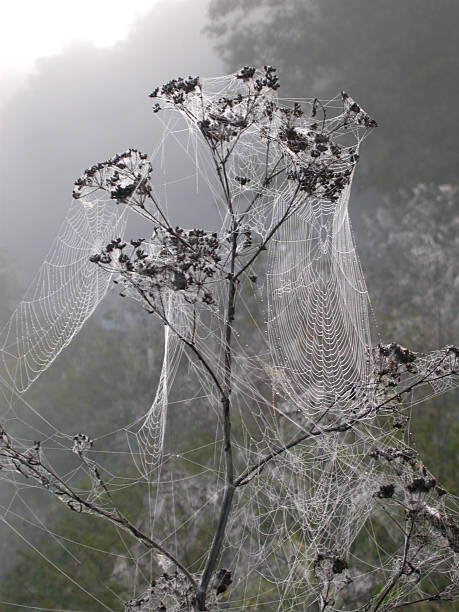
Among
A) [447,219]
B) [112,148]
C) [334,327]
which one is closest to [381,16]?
[112,148]

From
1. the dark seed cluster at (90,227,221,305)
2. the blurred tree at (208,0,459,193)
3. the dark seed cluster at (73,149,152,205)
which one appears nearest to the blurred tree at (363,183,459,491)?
the dark seed cluster at (90,227,221,305)

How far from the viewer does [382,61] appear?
27.8 metres

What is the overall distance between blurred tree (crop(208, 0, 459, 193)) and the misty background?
0.06 meters

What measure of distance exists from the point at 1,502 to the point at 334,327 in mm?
20784

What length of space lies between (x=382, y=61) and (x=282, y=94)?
4.57m

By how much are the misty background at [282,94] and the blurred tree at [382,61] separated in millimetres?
59

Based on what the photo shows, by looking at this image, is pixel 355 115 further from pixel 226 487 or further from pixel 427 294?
pixel 427 294

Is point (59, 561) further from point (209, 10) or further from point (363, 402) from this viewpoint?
A: point (209, 10)

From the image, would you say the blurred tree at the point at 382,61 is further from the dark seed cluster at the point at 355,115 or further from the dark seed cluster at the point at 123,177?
the dark seed cluster at the point at 123,177

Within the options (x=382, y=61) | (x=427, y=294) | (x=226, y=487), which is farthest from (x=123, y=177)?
(x=382, y=61)

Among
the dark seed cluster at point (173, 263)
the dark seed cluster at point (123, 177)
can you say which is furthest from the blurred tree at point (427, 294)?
the dark seed cluster at point (123, 177)

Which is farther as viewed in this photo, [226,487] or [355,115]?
[355,115]

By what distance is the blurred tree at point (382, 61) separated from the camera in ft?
86.7

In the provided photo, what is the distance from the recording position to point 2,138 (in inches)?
1487
